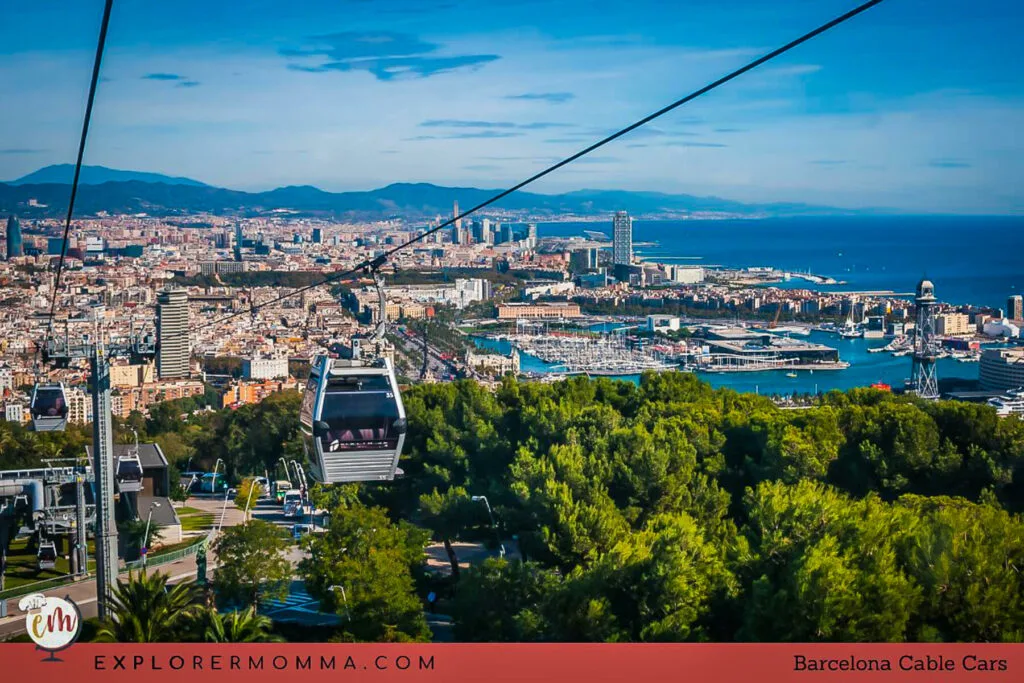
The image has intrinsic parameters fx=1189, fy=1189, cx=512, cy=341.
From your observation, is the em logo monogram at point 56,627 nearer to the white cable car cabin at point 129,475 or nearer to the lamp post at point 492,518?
the lamp post at point 492,518

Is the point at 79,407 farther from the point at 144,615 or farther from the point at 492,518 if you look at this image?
the point at 144,615

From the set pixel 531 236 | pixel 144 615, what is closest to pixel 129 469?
pixel 144 615

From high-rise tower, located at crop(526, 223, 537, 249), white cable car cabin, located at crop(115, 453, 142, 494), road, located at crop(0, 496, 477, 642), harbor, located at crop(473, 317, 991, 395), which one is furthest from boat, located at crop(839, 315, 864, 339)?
white cable car cabin, located at crop(115, 453, 142, 494)

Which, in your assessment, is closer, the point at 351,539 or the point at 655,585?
the point at 655,585

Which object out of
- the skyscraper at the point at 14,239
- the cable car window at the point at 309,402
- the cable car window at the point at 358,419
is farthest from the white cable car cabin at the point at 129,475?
the skyscraper at the point at 14,239

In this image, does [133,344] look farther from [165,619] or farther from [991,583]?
[991,583]

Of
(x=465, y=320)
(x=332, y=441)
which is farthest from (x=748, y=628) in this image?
(x=465, y=320)
